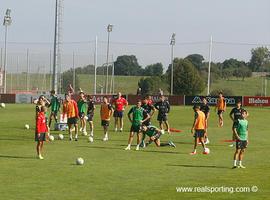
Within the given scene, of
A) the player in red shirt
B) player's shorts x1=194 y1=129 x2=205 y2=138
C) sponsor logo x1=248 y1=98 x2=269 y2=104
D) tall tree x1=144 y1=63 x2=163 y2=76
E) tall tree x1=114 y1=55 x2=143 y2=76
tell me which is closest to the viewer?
player's shorts x1=194 y1=129 x2=205 y2=138

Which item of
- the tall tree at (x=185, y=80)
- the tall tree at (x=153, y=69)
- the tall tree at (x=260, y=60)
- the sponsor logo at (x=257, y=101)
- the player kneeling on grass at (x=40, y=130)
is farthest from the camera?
the tall tree at (x=260, y=60)

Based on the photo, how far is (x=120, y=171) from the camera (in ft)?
52.7

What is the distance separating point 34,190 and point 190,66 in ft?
252

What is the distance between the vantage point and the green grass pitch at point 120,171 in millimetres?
12891

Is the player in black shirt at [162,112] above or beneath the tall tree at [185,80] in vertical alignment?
beneath

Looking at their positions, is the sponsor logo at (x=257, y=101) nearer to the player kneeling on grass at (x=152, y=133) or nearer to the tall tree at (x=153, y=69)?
the player kneeling on grass at (x=152, y=133)

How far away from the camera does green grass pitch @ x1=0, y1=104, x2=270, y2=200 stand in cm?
1289

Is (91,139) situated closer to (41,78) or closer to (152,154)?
(152,154)

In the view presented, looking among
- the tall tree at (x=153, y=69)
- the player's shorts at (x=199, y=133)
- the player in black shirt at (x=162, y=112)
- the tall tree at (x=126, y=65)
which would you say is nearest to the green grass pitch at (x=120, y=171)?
the player's shorts at (x=199, y=133)

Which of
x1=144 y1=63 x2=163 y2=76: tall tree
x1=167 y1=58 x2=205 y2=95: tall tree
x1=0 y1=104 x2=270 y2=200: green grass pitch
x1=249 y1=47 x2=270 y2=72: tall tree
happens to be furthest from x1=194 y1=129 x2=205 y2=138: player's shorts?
x1=249 y1=47 x2=270 y2=72: tall tree

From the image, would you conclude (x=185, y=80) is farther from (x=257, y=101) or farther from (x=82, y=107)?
(x=82, y=107)

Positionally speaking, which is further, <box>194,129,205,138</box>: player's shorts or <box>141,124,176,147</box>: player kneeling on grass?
<box>141,124,176,147</box>: player kneeling on grass

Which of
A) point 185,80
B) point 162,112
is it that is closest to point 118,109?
point 162,112

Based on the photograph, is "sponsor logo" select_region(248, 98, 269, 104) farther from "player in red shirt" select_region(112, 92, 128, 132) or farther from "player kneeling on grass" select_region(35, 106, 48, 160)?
"player kneeling on grass" select_region(35, 106, 48, 160)
